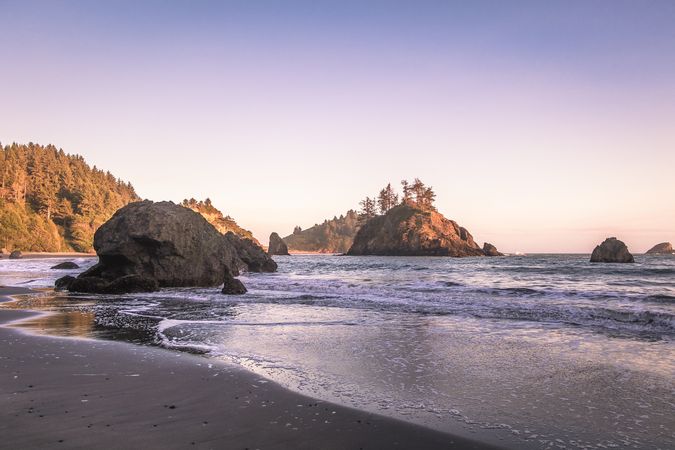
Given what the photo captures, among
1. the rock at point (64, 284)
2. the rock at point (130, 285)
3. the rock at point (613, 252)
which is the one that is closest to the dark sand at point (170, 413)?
the rock at point (130, 285)

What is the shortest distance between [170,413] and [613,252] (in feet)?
261

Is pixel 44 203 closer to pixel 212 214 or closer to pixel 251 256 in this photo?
pixel 212 214

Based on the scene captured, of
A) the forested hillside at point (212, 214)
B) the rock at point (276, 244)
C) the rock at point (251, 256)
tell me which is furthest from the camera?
the forested hillside at point (212, 214)

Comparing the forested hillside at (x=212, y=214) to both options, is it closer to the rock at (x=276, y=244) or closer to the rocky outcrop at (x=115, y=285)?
the rock at (x=276, y=244)

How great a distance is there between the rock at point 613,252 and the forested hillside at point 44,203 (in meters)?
117

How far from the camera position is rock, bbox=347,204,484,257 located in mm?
124000

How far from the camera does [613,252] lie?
6969 cm

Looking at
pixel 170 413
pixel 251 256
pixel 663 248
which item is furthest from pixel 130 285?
pixel 663 248

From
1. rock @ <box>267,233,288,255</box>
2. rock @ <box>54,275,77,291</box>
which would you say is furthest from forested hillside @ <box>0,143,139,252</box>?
rock @ <box>54,275,77,291</box>

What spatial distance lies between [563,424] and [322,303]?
12617 mm

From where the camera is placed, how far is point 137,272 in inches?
881

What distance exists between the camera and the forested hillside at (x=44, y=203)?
328 ft

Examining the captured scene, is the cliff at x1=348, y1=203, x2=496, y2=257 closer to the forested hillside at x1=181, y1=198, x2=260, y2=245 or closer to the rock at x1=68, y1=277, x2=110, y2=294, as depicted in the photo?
the forested hillside at x1=181, y1=198, x2=260, y2=245

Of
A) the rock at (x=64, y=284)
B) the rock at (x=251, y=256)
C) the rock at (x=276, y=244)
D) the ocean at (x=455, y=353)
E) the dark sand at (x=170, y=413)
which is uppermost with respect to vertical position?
the rock at (x=276, y=244)
